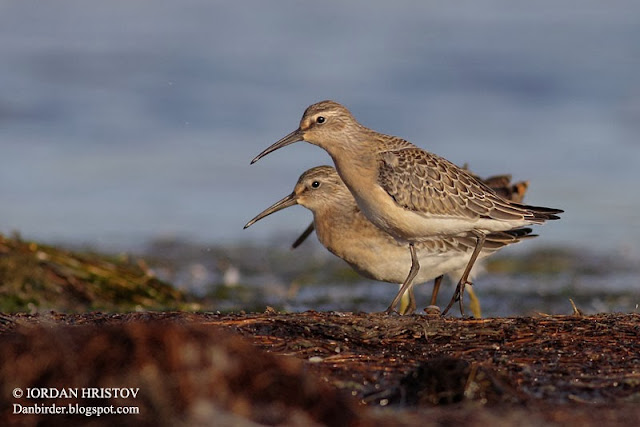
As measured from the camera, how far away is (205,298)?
33.4ft

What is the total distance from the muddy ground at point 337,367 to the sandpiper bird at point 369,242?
8.16 feet

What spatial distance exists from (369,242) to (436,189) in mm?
992

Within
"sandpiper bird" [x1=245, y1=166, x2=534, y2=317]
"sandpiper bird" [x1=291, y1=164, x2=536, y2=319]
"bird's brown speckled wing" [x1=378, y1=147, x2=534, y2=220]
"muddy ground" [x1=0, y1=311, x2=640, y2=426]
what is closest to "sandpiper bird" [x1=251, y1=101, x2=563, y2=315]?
"bird's brown speckled wing" [x1=378, y1=147, x2=534, y2=220]

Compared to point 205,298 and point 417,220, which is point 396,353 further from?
point 205,298

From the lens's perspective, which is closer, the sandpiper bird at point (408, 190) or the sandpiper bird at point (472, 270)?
the sandpiper bird at point (408, 190)

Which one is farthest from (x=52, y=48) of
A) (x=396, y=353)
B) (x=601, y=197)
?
(x=396, y=353)

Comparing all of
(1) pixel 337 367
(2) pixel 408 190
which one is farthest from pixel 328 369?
(2) pixel 408 190

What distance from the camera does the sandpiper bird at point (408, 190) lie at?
7.39m

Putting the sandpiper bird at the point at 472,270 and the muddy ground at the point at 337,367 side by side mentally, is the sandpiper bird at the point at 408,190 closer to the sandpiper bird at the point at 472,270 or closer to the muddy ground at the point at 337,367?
the sandpiper bird at the point at 472,270

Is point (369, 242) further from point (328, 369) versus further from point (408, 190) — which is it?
point (328, 369)

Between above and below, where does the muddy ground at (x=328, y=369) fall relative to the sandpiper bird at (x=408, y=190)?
below

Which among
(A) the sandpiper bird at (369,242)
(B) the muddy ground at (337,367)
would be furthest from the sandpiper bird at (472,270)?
(B) the muddy ground at (337,367)

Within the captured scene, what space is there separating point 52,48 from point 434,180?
1830cm

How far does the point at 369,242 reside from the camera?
8.34m
